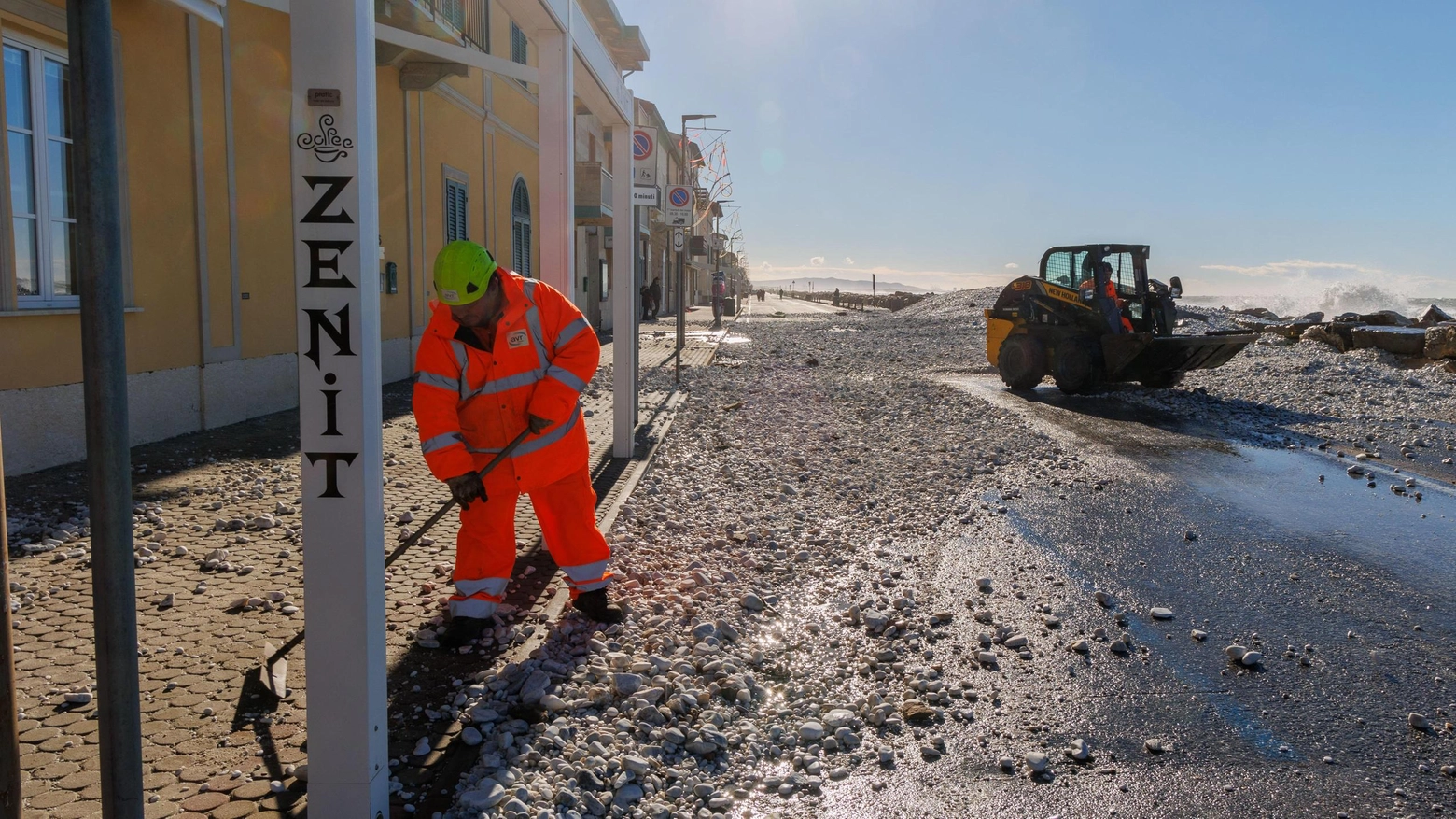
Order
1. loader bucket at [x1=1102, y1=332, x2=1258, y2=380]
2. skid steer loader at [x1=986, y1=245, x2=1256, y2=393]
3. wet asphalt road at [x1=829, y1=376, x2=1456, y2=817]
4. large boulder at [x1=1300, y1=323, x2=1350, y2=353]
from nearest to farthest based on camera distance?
wet asphalt road at [x1=829, y1=376, x2=1456, y2=817] < loader bucket at [x1=1102, y1=332, x2=1258, y2=380] < skid steer loader at [x1=986, y1=245, x2=1256, y2=393] < large boulder at [x1=1300, y1=323, x2=1350, y2=353]

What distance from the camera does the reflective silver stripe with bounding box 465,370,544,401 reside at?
4105 millimetres

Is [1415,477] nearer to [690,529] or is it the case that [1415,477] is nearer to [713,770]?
[690,529]

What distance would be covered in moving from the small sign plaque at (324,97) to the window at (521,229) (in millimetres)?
15982

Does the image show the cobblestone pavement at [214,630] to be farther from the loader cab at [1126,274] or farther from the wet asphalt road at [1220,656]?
the loader cab at [1126,274]

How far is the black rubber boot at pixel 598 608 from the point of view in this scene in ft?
14.5

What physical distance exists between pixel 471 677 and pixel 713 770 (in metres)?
1.14

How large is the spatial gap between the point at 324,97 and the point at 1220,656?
433 centimetres

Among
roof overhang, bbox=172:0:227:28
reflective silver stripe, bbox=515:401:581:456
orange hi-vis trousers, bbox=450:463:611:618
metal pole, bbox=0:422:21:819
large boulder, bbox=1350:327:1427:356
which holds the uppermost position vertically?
roof overhang, bbox=172:0:227:28

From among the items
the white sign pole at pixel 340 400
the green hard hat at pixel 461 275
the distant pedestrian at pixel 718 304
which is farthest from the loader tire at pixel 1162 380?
the distant pedestrian at pixel 718 304

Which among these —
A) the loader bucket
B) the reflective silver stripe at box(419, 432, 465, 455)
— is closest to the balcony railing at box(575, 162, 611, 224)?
the loader bucket

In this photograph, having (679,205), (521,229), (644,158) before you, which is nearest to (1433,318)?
(679,205)

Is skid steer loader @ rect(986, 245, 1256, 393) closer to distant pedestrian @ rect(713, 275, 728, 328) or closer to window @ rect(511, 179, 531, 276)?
window @ rect(511, 179, 531, 276)

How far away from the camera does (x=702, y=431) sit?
33.9ft

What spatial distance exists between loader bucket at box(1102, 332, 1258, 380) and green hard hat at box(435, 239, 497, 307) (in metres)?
11.2
